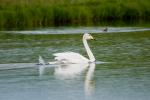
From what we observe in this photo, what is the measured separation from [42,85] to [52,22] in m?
27.4

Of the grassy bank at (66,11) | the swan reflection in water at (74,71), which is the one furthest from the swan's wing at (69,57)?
the grassy bank at (66,11)

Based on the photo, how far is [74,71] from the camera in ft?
73.5

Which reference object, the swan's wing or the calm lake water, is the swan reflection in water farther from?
the swan's wing

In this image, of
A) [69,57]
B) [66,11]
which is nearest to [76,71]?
[69,57]

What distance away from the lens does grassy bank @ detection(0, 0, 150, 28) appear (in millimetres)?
45438

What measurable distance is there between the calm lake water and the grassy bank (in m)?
8.96

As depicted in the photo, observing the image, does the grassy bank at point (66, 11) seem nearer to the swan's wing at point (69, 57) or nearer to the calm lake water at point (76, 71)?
the calm lake water at point (76, 71)

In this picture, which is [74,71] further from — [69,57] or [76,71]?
[69,57]

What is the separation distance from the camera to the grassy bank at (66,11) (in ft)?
149

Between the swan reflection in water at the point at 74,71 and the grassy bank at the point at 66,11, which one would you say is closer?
the swan reflection in water at the point at 74,71

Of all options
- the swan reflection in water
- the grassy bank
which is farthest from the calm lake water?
the grassy bank

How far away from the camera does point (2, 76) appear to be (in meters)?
21.6

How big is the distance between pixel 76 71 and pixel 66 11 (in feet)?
84.1

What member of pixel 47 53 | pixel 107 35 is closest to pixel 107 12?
pixel 107 35
